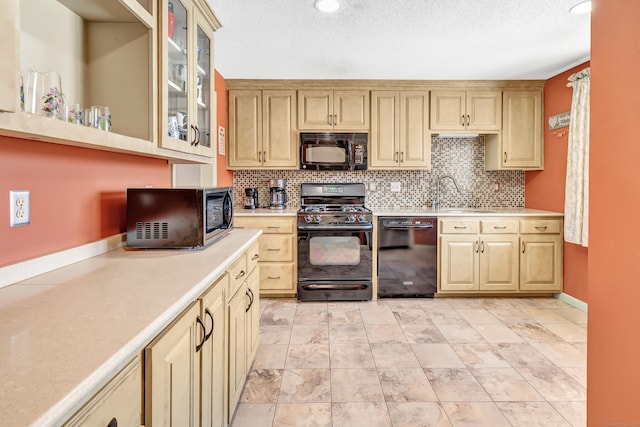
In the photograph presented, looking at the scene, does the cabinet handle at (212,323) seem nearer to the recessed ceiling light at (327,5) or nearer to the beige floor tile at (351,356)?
the beige floor tile at (351,356)

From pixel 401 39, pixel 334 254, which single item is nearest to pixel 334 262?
pixel 334 254

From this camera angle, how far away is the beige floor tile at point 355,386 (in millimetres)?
1910

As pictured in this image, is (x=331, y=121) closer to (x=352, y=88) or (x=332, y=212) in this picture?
(x=352, y=88)

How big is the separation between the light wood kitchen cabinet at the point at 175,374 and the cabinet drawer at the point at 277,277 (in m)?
2.41

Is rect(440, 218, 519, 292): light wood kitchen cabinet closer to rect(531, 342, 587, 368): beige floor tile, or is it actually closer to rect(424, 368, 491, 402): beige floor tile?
rect(531, 342, 587, 368): beige floor tile

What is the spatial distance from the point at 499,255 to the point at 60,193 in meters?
3.61

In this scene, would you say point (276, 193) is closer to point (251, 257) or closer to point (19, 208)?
point (251, 257)

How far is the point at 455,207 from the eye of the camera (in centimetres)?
418

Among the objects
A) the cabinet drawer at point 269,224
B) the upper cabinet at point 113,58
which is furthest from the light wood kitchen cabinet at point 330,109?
the upper cabinet at point 113,58

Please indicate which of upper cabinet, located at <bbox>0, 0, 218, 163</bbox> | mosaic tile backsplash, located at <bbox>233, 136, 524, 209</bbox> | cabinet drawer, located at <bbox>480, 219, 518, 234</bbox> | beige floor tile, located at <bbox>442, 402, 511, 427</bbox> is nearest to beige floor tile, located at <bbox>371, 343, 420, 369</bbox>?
beige floor tile, located at <bbox>442, 402, 511, 427</bbox>

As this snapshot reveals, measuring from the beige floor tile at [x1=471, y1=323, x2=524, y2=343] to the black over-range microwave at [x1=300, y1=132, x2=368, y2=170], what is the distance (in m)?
1.89

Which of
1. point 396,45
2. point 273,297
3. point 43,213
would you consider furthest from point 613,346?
point 273,297

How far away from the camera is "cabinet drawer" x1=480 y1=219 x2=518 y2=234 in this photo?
11.7 feet

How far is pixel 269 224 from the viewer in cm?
355
